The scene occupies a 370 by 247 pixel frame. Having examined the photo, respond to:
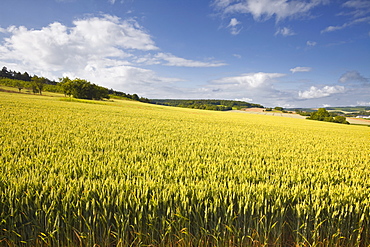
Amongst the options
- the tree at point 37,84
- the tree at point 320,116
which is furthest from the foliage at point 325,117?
the tree at point 37,84

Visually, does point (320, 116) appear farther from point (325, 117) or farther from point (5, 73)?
point (5, 73)

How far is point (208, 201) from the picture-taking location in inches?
105

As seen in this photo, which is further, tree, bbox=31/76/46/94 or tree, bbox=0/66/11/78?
tree, bbox=0/66/11/78

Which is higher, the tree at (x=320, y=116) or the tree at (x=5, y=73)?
the tree at (x=5, y=73)

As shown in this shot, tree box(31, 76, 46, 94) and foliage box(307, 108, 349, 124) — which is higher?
tree box(31, 76, 46, 94)

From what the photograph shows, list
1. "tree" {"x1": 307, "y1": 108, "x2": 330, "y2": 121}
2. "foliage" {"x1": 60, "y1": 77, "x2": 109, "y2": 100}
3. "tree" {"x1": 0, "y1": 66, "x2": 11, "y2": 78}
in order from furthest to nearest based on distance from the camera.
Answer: "tree" {"x1": 0, "y1": 66, "x2": 11, "y2": 78}, "tree" {"x1": 307, "y1": 108, "x2": 330, "y2": 121}, "foliage" {"x1": 60, "y1": 77, "x2": 109, "y2": 100}

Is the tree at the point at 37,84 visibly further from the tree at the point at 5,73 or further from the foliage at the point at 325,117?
the foliage at the point at 325,117

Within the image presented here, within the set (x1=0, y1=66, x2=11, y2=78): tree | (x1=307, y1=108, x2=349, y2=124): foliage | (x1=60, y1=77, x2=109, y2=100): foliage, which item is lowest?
(x1=307, y1=108, x2=349, y2=124): foliage

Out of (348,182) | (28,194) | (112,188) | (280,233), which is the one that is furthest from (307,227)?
(28,194)

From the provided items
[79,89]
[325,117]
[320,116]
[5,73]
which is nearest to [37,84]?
[79,89]

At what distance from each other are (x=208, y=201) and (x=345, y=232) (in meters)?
2.11

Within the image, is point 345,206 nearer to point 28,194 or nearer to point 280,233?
point 280,233

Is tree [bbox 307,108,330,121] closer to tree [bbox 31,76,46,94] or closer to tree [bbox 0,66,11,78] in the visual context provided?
tree [bbox 31,76,46,94]

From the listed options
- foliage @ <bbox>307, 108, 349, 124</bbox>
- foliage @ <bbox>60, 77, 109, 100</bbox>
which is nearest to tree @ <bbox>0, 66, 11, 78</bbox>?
foliage @ <bbox>60, 77, 109, 100</bbox>
